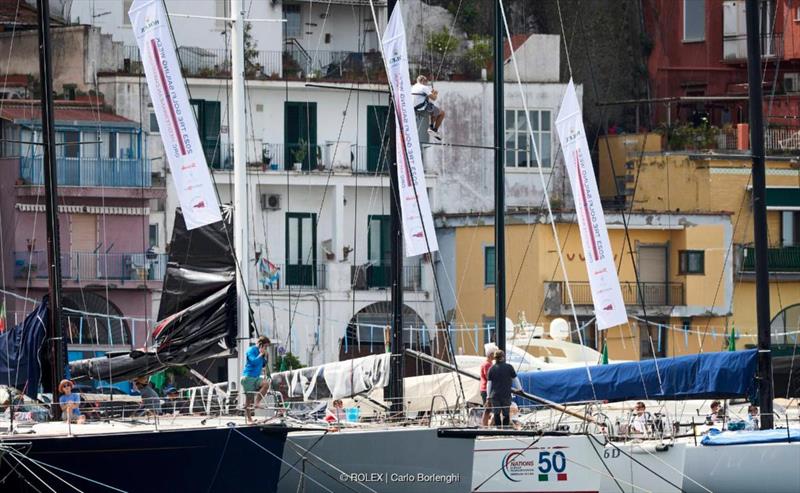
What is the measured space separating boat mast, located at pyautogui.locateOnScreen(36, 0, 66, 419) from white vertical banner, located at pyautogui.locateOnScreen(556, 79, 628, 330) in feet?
30.7

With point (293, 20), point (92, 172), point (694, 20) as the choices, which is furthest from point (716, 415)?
point (694, 20)

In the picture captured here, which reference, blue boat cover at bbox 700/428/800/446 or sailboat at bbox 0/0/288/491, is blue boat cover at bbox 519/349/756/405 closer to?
blue boat cover at bbox 700/428/800/446

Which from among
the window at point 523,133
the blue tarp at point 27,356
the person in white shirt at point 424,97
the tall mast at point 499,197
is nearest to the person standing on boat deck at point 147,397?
the blue tarp at point 27,356

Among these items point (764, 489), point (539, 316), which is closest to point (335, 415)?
point (764, 489)

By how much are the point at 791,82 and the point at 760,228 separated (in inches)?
1087

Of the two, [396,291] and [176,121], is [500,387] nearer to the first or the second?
[396,291]

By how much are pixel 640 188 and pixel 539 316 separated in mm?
7284

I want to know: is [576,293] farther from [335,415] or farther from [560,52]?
[335,415]

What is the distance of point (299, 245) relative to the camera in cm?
5462

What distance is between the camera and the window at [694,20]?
61719mm

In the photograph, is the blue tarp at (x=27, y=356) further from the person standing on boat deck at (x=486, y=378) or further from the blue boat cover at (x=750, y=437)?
the blue boat cover at (x=750, y=437)

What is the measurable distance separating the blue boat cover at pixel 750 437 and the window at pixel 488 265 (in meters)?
21.2

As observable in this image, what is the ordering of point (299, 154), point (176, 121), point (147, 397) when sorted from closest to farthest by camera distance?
point (176, 121)
point (147, 397)
point (299, 154)

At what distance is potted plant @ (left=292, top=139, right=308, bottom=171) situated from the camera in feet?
177
